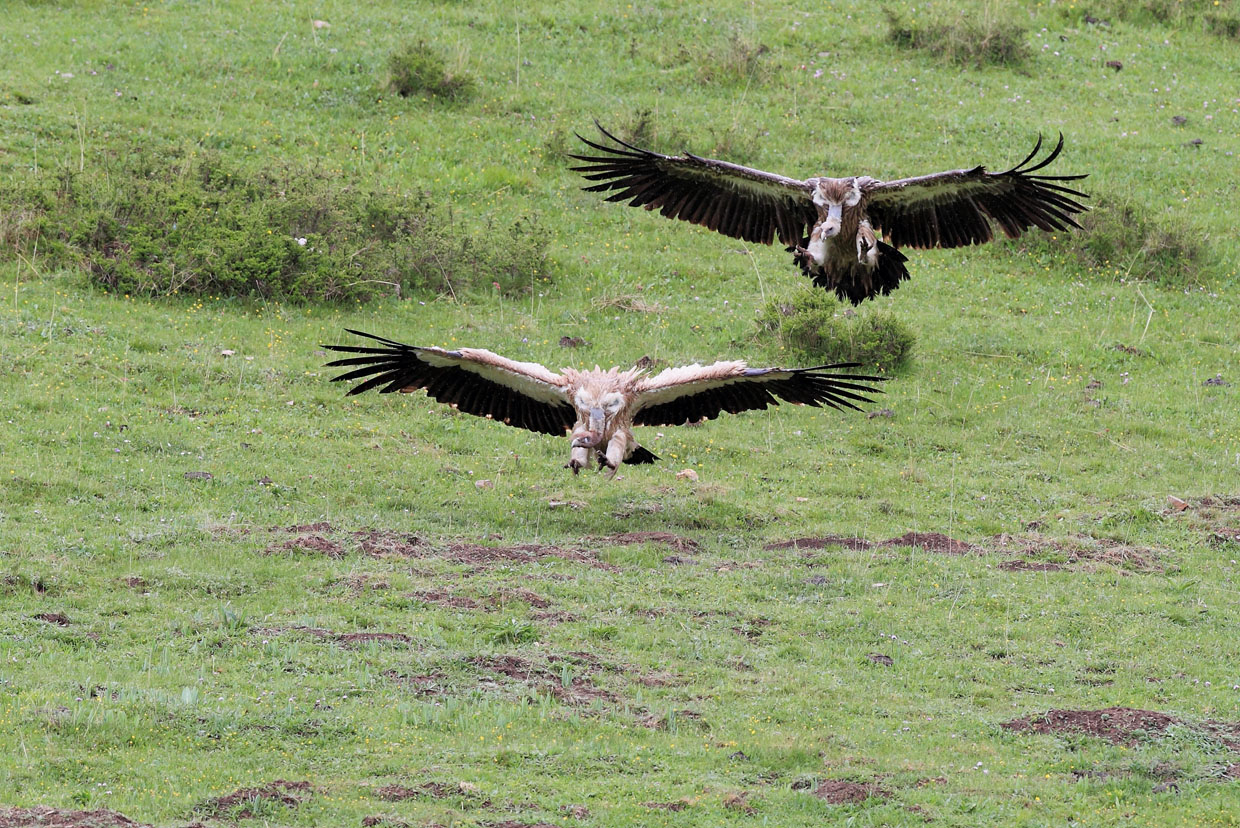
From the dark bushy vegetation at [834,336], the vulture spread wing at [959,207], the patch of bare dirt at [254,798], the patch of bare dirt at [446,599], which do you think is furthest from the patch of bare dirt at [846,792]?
the dark bushy vegetation at [834,336]

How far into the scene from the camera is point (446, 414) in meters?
17.0

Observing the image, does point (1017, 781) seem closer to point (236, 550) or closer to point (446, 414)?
point (236, 550)

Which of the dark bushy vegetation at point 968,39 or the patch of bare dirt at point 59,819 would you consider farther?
the dark bushy vegetation at point 968,39

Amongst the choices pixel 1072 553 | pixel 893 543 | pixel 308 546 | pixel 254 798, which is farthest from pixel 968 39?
Answer: pixel 254 798

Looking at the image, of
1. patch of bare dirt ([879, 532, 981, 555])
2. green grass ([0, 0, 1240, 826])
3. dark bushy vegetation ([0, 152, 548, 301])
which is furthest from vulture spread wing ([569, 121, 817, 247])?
dark bushy vegetation ([0, 152, 548, 301])

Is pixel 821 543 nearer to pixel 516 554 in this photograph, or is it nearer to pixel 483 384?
pixel 516 554

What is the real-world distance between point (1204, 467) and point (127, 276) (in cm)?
1291

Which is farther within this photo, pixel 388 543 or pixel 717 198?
pixel 717 198

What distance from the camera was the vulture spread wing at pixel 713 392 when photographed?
13.6 m

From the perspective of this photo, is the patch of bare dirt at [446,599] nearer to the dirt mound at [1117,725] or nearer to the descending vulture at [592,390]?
the descending vulture at [592,390]

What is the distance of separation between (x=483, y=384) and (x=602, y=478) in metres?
2.17

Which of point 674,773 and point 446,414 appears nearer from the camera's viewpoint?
point 674,773

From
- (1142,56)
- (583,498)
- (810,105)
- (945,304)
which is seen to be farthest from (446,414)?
(1142,56)

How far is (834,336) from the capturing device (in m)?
18.8
